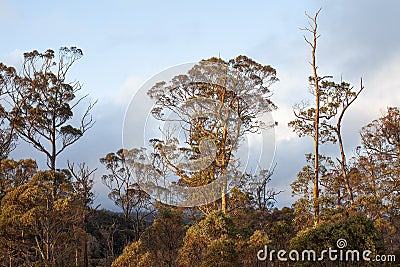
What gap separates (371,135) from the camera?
16.3m

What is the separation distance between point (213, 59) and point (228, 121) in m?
2.36

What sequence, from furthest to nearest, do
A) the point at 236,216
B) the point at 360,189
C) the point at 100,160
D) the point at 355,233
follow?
the point at 100,160 → the point at 236,216 → the point at 360,189 → the point at 355,233

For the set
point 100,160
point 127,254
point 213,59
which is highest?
point 213,59

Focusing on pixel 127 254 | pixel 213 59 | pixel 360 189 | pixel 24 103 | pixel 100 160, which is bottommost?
pixel 127 254

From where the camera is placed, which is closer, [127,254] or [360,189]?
[127,254]

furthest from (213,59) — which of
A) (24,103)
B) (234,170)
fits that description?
(24,103)

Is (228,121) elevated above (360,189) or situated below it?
above

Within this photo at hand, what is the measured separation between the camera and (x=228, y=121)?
16.4m

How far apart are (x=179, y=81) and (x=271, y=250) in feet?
24.6

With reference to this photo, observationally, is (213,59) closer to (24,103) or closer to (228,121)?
(228,121)

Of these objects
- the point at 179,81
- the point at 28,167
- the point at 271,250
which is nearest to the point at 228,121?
the point at 179,81

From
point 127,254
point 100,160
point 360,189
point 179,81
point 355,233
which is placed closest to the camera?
point 355,233

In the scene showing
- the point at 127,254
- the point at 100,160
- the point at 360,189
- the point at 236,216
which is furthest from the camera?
the point at 100,160

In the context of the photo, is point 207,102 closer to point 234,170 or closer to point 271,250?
point 234,170
